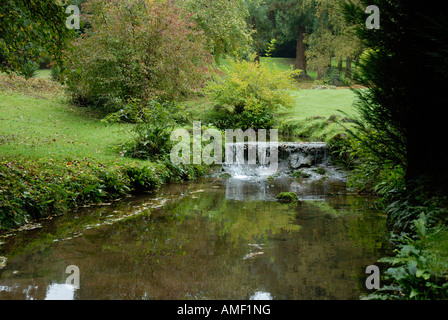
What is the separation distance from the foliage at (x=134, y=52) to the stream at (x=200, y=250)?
26.5 ft

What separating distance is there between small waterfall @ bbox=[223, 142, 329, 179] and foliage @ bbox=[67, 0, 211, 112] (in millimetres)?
4331

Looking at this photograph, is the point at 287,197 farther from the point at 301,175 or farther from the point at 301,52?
the point at 301,52

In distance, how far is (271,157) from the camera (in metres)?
13.3

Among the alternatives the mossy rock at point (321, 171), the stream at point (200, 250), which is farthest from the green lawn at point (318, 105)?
the stream at point (200, 250)

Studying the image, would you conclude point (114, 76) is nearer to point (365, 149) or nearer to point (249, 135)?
point (249, 135)

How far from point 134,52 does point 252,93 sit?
5408 millimetres

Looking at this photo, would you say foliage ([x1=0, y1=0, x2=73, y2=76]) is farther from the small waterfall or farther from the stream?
the small waterfall

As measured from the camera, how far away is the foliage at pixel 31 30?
6.50 m

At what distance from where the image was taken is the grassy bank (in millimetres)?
6551

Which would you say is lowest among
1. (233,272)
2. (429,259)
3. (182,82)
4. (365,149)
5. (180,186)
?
(180,186)

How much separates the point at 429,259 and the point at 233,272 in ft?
7.00

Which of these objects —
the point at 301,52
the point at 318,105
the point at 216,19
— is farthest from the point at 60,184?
the point at 301,52
